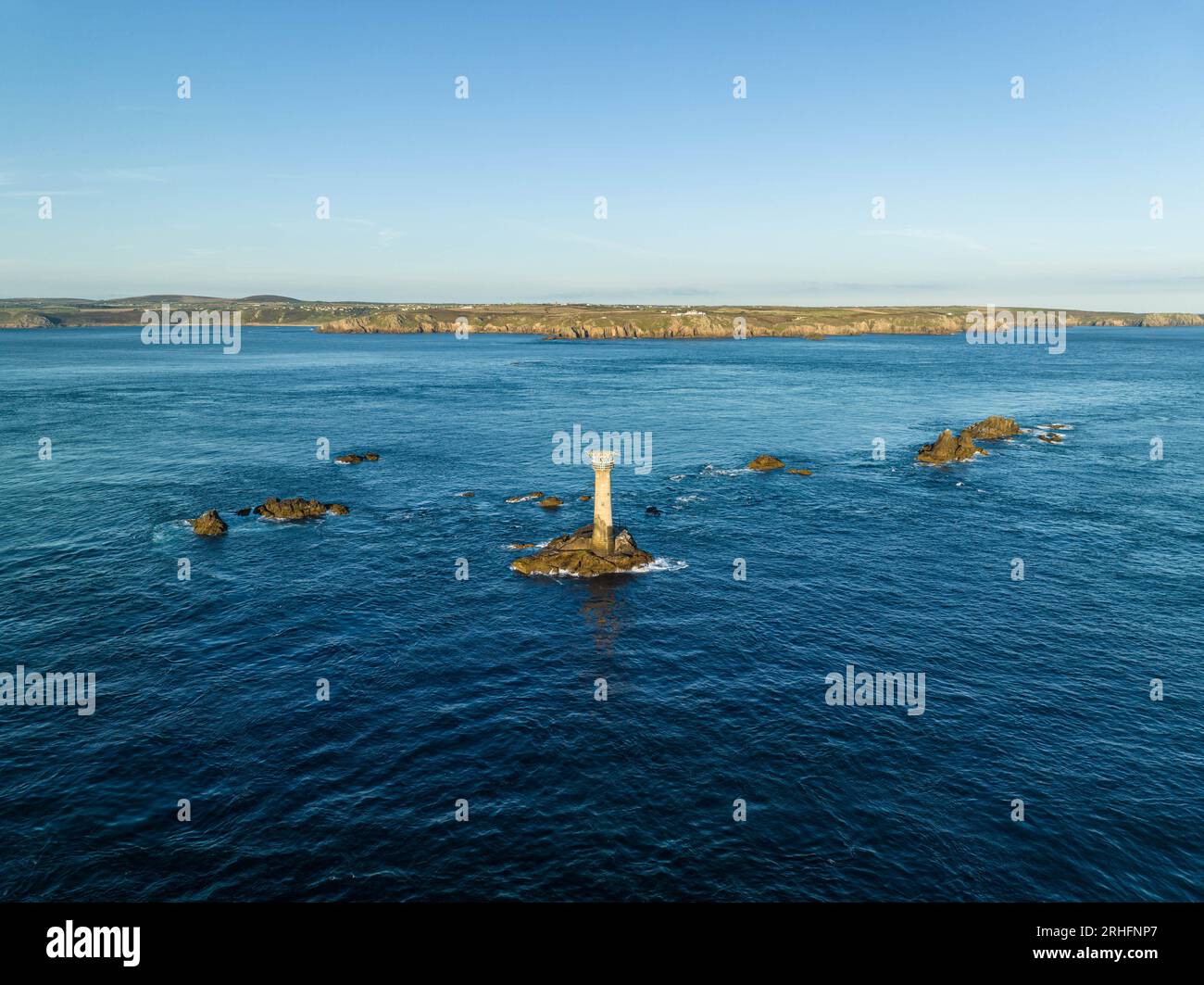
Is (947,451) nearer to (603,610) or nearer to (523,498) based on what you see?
(523,498)

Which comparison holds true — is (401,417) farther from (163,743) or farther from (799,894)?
(799,894)

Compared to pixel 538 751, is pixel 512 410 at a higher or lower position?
higher

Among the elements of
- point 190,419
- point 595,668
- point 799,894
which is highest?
point 190,419

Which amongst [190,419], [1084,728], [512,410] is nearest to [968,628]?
[1084,728]

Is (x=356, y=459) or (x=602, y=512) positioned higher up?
(x=356, y=459)

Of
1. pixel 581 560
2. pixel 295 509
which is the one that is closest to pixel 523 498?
pixel 581 560

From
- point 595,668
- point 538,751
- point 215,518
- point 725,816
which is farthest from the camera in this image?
point 215,518
